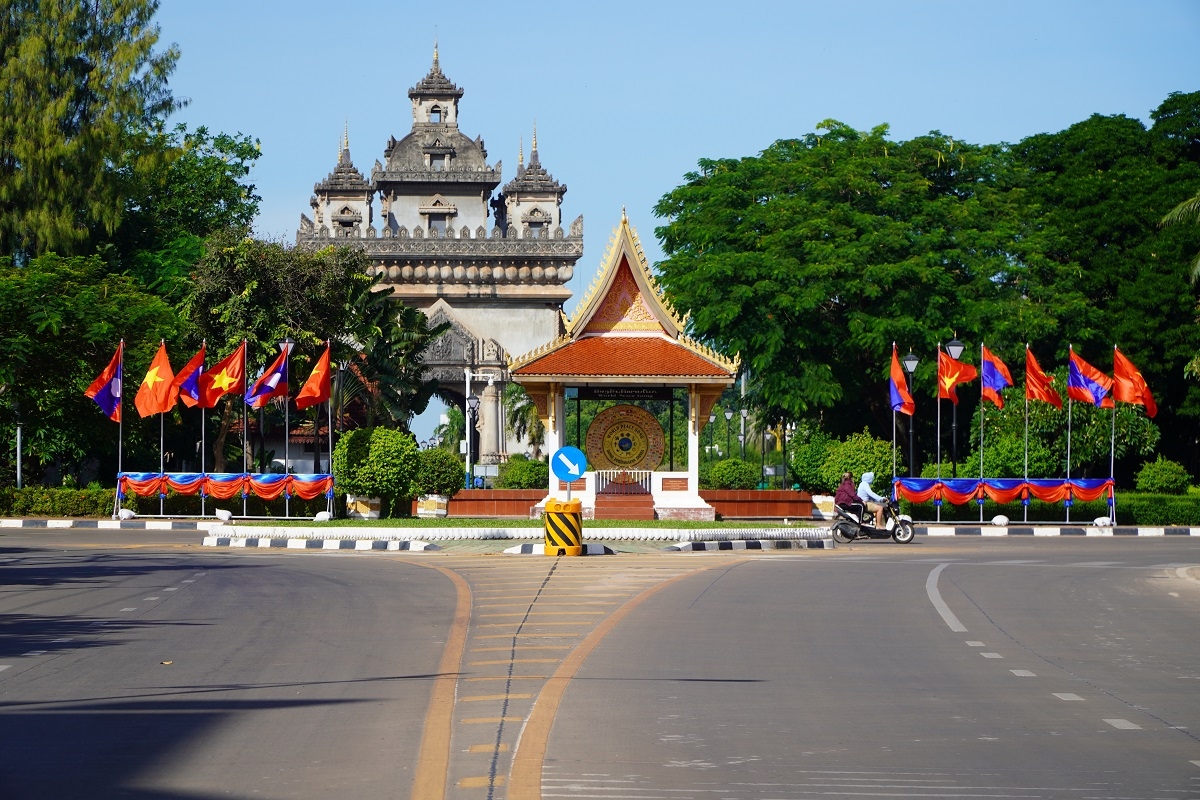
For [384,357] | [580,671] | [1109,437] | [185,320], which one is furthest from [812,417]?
[580,671]

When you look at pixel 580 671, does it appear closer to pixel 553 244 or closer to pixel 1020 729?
pixel 1020 729

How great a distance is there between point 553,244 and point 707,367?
150ft

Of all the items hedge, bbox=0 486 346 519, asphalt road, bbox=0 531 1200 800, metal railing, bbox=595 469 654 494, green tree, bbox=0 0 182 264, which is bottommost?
asphalt road, bbox=0 531 1200 800

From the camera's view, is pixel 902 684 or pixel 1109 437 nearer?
pixel 902 684

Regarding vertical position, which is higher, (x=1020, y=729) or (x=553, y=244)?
(x=553, y=244)

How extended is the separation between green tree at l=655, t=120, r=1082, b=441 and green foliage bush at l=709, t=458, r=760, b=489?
8.60ft

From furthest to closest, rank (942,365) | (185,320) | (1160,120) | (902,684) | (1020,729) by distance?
(1160,120), (185,320), (942,365), (902,684), (1020,729)

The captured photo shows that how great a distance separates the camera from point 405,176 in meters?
85.5

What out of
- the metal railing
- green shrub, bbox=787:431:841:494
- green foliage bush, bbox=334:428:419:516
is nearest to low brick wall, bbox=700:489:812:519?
the metal railing

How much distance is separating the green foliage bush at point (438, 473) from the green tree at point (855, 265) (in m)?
9.14

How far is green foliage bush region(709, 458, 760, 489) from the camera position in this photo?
51.3m

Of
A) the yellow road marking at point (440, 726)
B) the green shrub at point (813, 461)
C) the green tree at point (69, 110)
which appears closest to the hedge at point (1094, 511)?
the green shrub at point (813, 461)

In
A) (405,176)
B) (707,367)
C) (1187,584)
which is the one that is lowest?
(1187,584)

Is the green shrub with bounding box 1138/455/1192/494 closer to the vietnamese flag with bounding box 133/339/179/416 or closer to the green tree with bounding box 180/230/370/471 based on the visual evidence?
the green tree with bounding box 180/230/370/471
